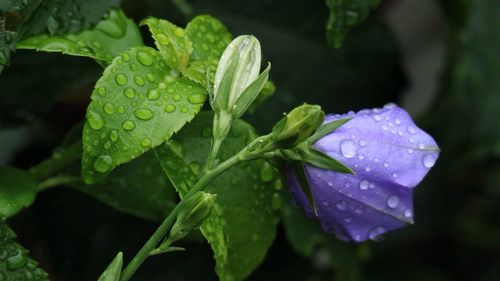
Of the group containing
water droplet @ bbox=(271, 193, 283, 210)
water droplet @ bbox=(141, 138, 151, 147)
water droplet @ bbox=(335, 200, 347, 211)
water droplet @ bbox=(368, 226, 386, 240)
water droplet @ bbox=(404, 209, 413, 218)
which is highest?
A: water droplet @ bbox=(141, 138, 151, 147)

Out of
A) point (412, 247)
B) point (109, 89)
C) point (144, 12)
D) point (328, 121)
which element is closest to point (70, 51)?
point (109, 89)

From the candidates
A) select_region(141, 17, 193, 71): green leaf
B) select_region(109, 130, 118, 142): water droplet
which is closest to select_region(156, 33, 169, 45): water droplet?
select_region(141, 17, 193, 71): green leaf

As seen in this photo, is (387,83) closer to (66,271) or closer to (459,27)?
(459,27)

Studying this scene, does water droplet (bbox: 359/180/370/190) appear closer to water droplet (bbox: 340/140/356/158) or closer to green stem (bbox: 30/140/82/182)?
water droplet (bbox: 340/140/356/158)

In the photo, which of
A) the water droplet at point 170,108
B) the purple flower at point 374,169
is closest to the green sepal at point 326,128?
the purple flower at point 374,169

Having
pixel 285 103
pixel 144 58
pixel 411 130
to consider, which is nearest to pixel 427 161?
pixel 411 130

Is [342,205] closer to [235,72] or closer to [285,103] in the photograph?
[235,72]

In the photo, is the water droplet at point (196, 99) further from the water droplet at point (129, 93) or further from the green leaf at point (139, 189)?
the green leaf at point (139, 189)
